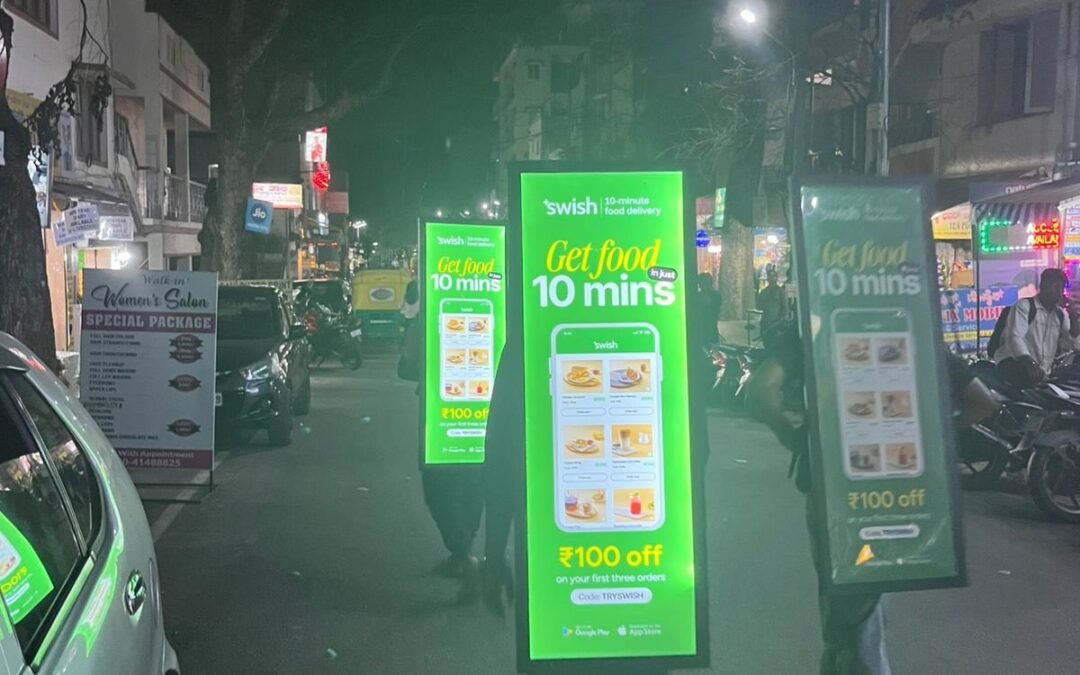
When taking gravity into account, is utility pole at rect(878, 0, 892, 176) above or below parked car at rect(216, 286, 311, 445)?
above

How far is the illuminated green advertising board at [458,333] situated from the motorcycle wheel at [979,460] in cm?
405

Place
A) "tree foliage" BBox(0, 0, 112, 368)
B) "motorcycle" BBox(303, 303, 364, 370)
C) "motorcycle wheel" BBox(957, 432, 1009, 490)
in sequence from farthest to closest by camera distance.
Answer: "motorcycle" BBox(303, 303, 364, 370) → "motorcycle wheel" BBox(957, 432, 1009, 490) → "tree foliage" BBox(0, 0, 112, 368)

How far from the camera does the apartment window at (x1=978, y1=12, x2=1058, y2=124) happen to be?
21.4m

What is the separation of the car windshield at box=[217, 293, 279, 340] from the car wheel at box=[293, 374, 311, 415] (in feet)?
5.28

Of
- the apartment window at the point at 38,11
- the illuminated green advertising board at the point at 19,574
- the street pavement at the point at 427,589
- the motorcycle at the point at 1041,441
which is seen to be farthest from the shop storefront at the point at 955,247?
the illuminated green advertising board at the point at 19,574

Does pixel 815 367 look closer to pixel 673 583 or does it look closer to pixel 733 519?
pixel 673 583

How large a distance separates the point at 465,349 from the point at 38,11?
1323 cm

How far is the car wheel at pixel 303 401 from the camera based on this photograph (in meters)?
16.5

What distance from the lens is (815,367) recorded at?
14.2ft

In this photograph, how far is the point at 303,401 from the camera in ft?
54.9

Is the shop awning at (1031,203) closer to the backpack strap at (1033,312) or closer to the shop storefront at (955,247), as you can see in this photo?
the shop storefront at (955,247)

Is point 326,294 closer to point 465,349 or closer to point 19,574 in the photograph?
point 465,349

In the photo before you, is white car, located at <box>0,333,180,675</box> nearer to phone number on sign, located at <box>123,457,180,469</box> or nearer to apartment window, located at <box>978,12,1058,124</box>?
phone number on sign, located at <box>123,457,180,469</box>

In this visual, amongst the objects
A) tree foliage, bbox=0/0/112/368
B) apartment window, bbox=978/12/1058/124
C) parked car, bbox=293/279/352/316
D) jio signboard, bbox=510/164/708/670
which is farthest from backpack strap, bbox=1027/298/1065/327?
parked car, bbox=293/279/352/316
